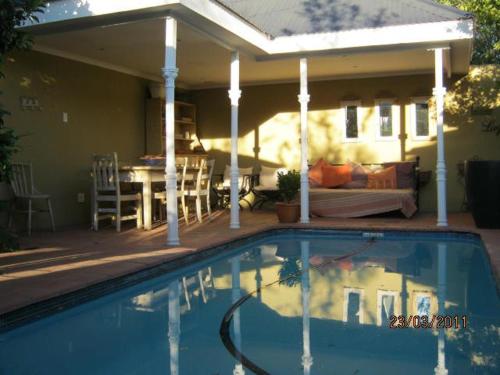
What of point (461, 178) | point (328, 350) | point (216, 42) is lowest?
point (328, 350)

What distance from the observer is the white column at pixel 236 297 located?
2.88 m

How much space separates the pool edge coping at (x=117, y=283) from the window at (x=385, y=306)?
844 mm

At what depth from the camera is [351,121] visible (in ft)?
34.2

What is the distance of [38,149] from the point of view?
7.74 m

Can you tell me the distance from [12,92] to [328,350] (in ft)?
19.4

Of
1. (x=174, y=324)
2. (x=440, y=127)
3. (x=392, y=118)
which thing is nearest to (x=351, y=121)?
(x=392, y=118)

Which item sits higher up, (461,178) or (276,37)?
(276,37)

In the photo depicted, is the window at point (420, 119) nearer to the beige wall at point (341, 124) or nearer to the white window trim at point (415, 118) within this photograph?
the white window trim at point (415, 118)

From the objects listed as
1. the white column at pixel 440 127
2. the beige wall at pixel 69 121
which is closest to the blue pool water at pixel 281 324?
the white column at pixel 440 127

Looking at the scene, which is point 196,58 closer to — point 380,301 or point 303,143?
point 303,143

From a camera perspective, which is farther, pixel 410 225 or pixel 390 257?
pixel 410 225

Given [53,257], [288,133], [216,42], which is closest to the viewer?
[53,257]

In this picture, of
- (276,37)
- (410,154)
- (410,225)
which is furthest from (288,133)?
(410,225)

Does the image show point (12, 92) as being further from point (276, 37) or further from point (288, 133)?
point (288, 133)
